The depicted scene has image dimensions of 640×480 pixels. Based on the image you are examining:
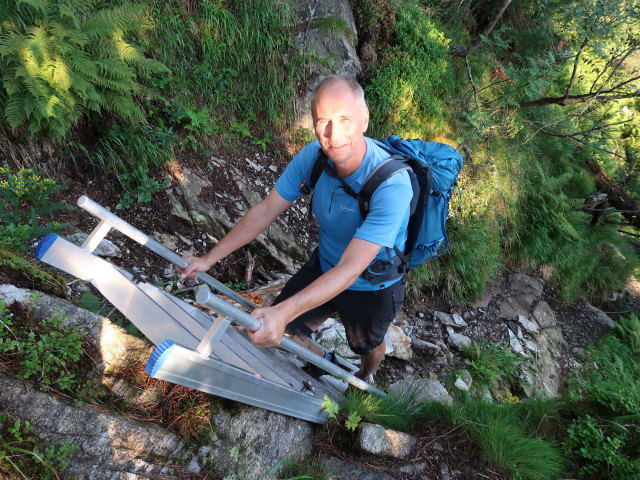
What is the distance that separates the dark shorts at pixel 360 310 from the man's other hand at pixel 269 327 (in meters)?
1.45

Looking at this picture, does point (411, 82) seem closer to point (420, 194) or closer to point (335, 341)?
point (335, 341)

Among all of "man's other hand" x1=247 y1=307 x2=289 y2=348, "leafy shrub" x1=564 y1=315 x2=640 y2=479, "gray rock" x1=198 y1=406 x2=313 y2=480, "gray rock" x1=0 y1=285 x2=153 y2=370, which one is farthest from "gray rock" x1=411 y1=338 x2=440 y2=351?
"man's other hand" x1=247 y1=307 x2=289 y2=348

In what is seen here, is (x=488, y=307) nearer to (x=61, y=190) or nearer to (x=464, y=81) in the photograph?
(x=464, y=81)

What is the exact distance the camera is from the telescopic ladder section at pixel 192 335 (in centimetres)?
216

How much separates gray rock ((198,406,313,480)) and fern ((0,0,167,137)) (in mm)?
3388

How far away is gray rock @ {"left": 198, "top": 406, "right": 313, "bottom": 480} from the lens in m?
2.81

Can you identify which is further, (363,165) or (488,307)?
(488,307)

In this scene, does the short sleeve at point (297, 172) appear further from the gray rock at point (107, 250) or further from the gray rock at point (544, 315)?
the gray rock at point (544, 315)

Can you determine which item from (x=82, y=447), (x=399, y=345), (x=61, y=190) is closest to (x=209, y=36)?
(x=61, y=190)

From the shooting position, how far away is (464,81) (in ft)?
33.4

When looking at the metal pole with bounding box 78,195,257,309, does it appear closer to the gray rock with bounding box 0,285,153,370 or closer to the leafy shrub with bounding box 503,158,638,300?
the gray rock with bounding box 0,285,153,370

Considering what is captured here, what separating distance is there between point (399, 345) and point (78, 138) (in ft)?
16.7

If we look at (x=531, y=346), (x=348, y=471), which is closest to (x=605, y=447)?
(x=348, y=471)

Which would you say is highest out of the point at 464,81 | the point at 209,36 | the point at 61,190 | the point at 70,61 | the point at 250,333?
the point at 464,81
